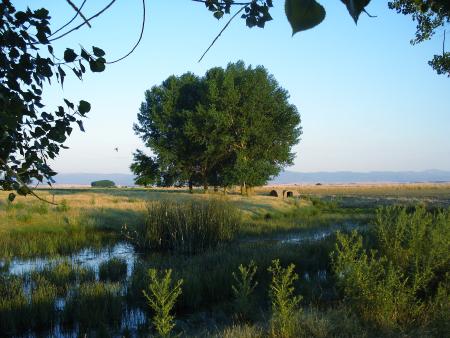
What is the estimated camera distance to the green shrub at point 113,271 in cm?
1066

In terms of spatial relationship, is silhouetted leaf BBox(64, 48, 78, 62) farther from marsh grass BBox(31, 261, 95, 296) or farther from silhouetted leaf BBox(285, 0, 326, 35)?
marsh grass BBox(31, 261, 95, 296)

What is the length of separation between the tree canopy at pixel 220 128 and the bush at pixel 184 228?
16654mm

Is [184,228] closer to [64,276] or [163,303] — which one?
[64,276]

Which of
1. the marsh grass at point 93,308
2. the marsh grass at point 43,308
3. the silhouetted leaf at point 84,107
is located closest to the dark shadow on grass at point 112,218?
the marsh grass at point 43,308

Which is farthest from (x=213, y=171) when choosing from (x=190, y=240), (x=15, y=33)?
(x=15, y=33)

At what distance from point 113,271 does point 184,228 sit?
187 inches

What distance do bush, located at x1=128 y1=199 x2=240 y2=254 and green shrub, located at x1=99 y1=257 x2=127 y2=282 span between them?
3430 millimetres

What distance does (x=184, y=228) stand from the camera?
15.5 metres

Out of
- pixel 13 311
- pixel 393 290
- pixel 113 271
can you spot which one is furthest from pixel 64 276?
pixel 393 290

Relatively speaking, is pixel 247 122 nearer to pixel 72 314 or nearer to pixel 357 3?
pixel 72 314

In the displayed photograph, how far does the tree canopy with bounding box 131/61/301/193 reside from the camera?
33.9 meters

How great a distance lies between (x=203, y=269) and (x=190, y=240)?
486 centimetres

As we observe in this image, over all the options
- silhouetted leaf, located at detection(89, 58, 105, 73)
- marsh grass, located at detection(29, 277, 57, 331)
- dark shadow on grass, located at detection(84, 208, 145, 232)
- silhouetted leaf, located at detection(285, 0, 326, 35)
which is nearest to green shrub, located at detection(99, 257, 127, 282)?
marsh grass, located at detection(29, 277, 57, 331)

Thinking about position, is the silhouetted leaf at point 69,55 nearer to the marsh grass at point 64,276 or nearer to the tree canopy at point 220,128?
the marsh grass at point 64,276
